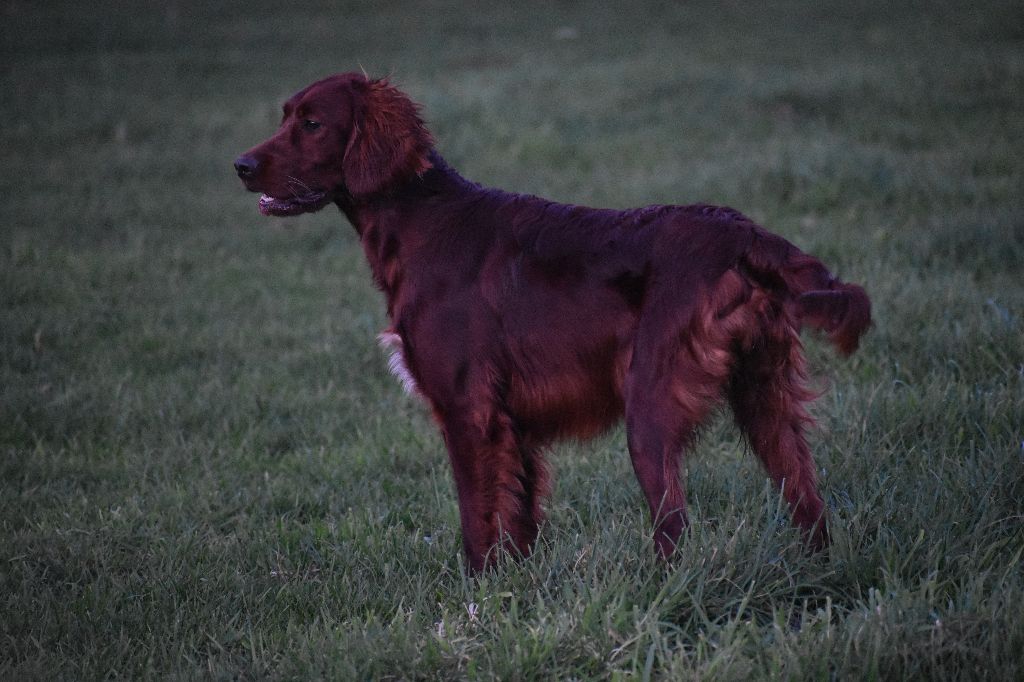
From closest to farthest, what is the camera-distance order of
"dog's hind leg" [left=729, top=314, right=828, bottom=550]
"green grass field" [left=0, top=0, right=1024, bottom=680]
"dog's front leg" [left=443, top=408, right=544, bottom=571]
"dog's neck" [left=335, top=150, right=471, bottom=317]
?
"green grass field" [left=0, top=0, right=1024, bottom=680] → "dog's hind leg" [left=729, top=314, right=828, bottom=550] → "dog's front leg" [left=443, top=408, right=544, bottom=571] → "dog's neck" [left=335, top=150, right=471, bottom=317]

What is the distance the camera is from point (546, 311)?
2.67 metres

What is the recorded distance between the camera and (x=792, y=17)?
1593 cm

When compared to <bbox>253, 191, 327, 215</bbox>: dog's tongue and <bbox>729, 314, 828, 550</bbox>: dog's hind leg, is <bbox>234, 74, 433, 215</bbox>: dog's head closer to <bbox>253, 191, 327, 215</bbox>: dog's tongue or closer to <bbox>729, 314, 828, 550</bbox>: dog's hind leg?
<bbox>253, 191, 327, 215</bbox>: dog's tongue

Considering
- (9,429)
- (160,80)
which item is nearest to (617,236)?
(9,429)

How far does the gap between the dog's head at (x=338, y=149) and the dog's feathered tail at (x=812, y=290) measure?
112 cm

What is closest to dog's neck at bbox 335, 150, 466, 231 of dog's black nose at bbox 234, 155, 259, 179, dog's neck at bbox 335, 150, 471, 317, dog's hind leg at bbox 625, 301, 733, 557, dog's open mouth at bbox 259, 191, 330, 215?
dog's neck at bbox 335, 150, 471, 317

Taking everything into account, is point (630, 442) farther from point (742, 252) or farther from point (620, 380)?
point (742, 252)

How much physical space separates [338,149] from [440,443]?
54.8 inches

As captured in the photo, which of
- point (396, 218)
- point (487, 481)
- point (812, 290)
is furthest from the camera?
point (396, 218)

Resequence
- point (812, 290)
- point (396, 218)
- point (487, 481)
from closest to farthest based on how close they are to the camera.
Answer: point (812, 290)
point (487, 481)
point (396, 218)

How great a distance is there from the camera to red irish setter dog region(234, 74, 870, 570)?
2.46 metres

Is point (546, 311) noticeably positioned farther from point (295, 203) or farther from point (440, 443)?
point (440, 443)

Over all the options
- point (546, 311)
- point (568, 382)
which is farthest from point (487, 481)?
point (546, 311)

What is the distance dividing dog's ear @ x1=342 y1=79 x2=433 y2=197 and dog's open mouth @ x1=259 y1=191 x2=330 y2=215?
0.38ft
